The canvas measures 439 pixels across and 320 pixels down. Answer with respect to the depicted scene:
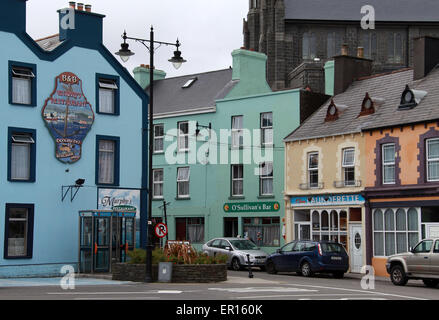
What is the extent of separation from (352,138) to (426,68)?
189 inches

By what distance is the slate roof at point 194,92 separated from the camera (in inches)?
1770

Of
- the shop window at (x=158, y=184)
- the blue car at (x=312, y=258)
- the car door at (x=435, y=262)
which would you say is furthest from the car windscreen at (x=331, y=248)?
the shop window at (x=158, y=184)

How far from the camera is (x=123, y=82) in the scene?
107 ft

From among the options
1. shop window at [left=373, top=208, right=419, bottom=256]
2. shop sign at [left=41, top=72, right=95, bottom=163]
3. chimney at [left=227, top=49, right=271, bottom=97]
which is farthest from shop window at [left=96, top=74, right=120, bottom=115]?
chimney at [left=227, top=49, right=271, bottom=97]

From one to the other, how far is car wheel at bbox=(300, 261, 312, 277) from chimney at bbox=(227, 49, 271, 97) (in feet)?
51.9

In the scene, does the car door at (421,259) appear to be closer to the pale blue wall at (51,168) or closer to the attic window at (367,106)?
the attic window at (367,106)

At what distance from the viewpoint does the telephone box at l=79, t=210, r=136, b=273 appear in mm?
29125

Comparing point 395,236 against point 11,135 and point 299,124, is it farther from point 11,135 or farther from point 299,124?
point 11,135

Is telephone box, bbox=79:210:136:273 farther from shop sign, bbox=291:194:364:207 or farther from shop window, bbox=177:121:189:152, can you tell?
shop window, bbox=177:121:189:152

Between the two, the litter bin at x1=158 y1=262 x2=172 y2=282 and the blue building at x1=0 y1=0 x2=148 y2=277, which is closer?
the litter bin at x1=158 y1=262 x2=172 y2=282

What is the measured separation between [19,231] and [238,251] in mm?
10641

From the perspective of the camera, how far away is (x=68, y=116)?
30.3 metres

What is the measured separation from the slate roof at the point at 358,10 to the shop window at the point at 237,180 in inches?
1627

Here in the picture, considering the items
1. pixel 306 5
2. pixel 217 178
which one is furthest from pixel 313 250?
pixel 306 5
